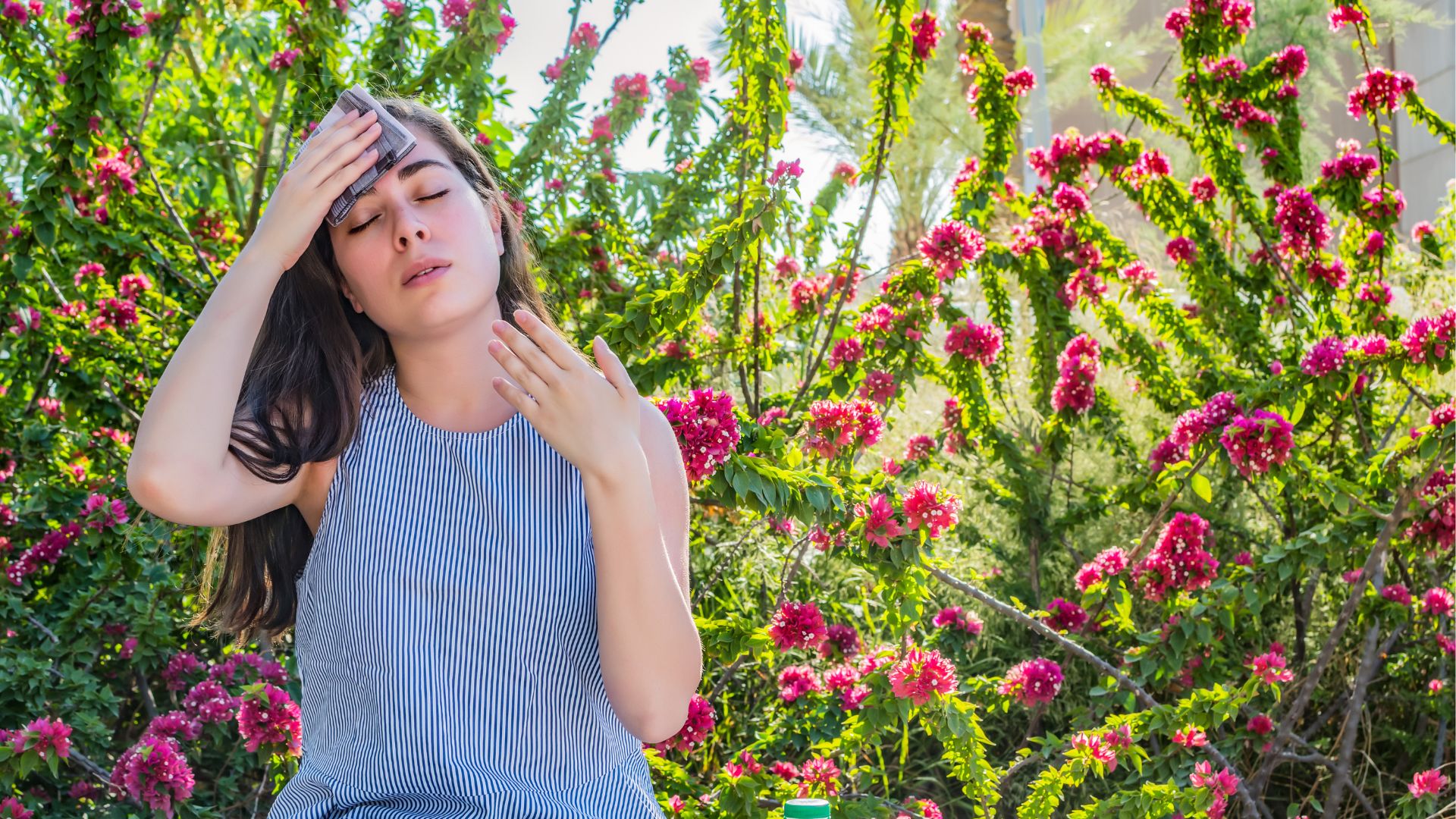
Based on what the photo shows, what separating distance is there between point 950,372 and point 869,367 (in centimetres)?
59

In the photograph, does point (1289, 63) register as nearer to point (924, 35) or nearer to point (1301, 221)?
point (1301, 221)

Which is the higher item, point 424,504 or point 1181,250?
point 1181,250

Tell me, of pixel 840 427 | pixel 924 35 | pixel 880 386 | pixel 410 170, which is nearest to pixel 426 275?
pixel 410 170

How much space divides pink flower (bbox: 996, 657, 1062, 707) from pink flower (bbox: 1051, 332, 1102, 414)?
0.93 m

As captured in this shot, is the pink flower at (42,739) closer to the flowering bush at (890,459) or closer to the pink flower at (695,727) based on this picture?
the flowering bush at (890,459)

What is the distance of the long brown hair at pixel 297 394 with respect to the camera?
1.57 meters

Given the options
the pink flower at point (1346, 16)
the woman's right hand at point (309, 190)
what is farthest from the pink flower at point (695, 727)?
the pink flower at point (1346, 16)

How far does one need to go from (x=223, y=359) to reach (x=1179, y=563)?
211 centimetres

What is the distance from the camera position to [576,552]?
5.01 ft

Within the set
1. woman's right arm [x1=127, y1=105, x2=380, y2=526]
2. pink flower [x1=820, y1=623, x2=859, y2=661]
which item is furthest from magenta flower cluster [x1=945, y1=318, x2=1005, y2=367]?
woman's right arm [x1=127, y1=105, x2=380, y2=526]

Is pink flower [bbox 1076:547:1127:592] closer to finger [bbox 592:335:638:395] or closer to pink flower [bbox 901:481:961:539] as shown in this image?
pink flower [bbox 901:481:961:539]

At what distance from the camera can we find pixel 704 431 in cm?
195

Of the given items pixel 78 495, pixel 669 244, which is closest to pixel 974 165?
pixel 669 244

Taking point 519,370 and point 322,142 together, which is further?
point 322,142
